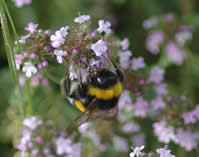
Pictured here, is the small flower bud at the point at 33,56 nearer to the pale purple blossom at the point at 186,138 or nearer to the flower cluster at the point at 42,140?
the flower cluster at the point at 42,140

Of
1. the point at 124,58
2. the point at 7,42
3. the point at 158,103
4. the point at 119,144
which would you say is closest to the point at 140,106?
the point at 158,103

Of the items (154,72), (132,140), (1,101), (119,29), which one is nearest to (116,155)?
(132,140)

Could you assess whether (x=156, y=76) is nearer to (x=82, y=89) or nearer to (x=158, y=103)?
(x=158, y=103)

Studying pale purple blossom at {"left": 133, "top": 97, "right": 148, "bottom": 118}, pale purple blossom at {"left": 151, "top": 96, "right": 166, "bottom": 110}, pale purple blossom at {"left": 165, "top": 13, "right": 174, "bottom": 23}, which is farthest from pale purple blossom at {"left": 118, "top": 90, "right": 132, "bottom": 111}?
pale purple blossom at {"left": 165, "top": 13, "right": 174, "bottom": 23}

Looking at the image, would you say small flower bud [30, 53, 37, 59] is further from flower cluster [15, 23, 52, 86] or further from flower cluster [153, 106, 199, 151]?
flower cluster [153, 106, 199, 151]

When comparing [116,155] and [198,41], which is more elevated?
[198,41]

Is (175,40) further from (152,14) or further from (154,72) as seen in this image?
(154,72)
